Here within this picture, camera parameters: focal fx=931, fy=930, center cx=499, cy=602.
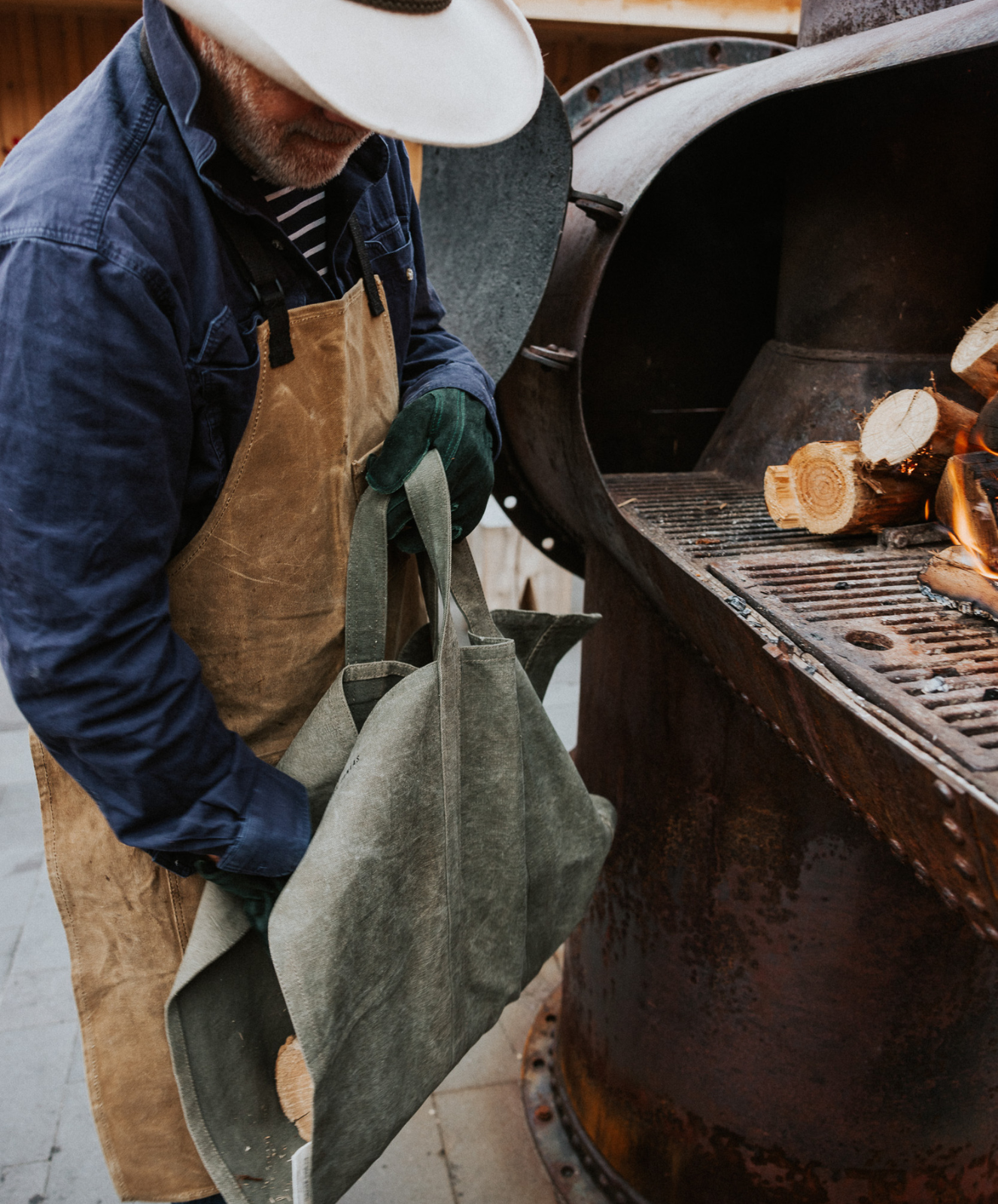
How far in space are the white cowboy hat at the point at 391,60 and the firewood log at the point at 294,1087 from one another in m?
1.13

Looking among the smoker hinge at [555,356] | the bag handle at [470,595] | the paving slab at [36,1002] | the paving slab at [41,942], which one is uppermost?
the smoker hinge at [555,356]

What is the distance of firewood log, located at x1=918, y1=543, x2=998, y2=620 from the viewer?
48.9 inches

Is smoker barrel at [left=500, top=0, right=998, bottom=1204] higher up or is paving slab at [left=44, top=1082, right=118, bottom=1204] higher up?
smoker barrel at [left=500, top=0, right=998, bottom=1204]

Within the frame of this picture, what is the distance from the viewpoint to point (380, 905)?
3.67 feet

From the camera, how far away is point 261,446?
116 centimetres

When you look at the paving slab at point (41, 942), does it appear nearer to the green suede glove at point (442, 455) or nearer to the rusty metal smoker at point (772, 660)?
the rusty metal smoker at point (772, 660)

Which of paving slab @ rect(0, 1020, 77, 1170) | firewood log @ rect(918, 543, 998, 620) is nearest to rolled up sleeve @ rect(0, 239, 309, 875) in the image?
firewood log @ rect(918, 543, 998, 620)

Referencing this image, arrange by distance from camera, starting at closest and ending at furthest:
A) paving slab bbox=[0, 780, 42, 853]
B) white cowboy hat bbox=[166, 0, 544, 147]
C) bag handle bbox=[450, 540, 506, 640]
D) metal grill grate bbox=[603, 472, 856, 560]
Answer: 1. white cowboy hat bbox=[166, 0, 544, 147]
2. bag handle bbox=[450, 540, 506, 640]
3. metal grill grate bbox=[603, 472, 856, 560]
4. paving slab bbox=[0, 780, 42, 853]

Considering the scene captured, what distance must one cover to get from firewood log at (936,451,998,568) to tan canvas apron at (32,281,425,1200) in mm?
871

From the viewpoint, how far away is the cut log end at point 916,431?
1.47 m

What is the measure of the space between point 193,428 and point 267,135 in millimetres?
335

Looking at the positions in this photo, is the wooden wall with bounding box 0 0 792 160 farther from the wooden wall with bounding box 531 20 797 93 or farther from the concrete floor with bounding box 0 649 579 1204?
the concrete floor with bounding box 0 649 579 1204

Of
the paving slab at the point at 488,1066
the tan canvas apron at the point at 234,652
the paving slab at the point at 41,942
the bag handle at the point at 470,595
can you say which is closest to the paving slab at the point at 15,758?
the paving slab at the point at 41,942

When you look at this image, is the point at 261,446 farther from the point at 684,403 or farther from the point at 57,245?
the point at 684,403
